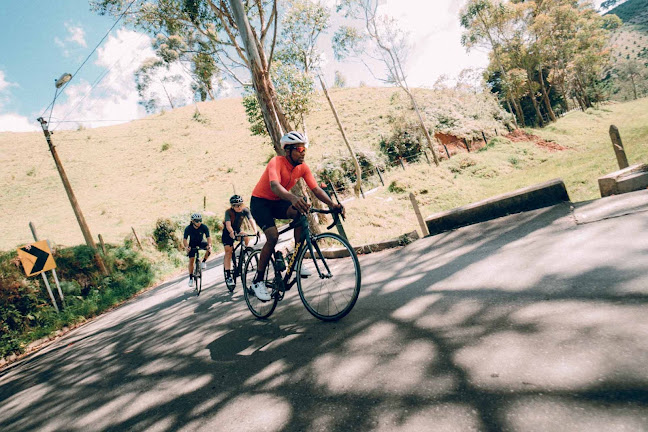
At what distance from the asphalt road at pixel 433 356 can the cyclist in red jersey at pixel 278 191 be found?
913 millimetres

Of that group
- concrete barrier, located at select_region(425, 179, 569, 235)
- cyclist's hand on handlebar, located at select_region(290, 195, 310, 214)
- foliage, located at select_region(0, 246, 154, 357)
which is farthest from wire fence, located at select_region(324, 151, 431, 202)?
cyclist's hand on handlebar, located at select_region(290, 195, 310, 214)

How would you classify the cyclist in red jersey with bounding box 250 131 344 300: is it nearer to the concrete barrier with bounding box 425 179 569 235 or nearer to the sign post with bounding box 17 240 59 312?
the concrete barrier with bounding box 425 179 569 235

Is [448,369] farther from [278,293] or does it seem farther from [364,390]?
[278,293]

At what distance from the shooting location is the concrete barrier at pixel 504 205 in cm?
582

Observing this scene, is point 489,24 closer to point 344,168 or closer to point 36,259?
point 344,168

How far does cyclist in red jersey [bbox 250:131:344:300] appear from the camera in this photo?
13.8 ft

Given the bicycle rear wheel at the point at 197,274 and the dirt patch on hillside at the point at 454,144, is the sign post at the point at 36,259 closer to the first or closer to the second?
the bicycle rear wheel at the point at 197,274

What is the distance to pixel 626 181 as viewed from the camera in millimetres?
5258

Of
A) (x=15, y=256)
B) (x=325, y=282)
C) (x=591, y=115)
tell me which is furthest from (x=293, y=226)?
(x=591, y=115)

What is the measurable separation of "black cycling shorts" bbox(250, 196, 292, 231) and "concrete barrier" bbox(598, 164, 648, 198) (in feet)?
16.4

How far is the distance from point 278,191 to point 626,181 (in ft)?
17.3

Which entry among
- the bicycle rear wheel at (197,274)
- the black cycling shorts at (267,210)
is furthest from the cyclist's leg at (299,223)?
the bicycle rear wheel at (197,274)

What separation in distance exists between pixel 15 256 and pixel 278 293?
1198cm

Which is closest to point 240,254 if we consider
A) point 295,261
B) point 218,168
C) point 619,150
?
point 295,261
